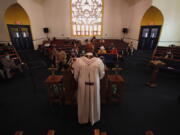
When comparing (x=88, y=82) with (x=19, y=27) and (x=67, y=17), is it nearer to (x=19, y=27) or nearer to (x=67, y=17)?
(x=19, y=27)

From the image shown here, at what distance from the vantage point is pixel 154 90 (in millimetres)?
3557

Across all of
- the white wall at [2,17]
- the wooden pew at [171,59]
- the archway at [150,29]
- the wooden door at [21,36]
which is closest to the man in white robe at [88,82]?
the wooden pew at [171,59]

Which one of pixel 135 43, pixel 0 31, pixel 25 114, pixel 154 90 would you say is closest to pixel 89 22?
pixel 135 43

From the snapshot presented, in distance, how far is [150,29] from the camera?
923 cm

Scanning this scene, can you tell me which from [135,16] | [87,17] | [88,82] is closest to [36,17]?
[87,17]

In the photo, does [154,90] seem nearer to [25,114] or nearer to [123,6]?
[25,114]

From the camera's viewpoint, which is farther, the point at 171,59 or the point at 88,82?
the point at 171,59

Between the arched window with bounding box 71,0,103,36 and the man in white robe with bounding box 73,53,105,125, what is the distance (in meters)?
10.6

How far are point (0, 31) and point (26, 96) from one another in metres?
6.50

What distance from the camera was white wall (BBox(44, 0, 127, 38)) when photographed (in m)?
10.7

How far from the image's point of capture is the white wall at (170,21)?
7652mm

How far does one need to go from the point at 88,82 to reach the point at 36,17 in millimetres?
10120

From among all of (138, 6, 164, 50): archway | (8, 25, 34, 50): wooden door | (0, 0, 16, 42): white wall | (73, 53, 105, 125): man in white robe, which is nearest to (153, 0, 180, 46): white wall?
(138, 6, 164, 50): archway

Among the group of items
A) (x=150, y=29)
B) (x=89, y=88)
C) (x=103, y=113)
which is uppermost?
(x=150, y=29)
